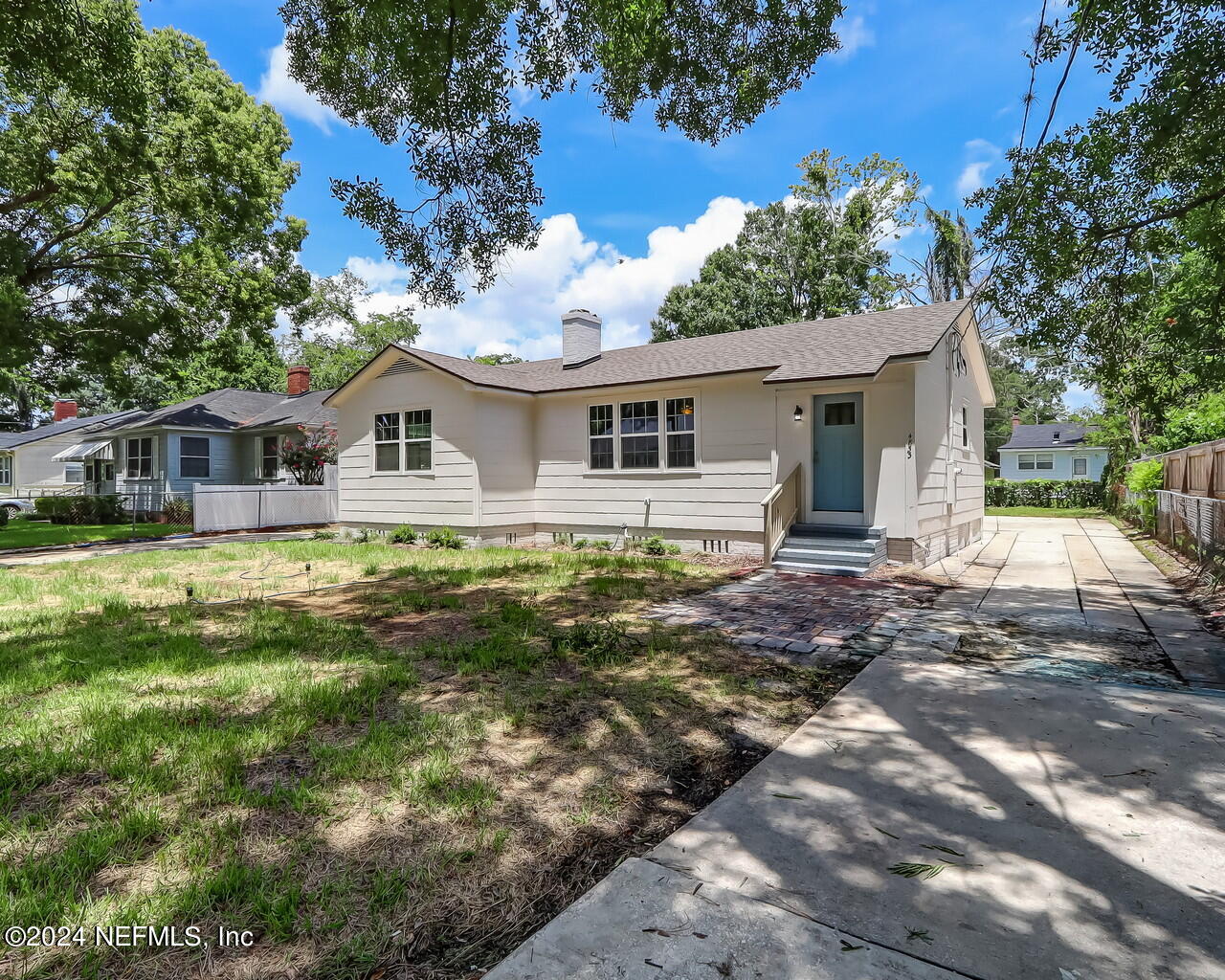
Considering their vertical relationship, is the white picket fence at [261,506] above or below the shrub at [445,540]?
above

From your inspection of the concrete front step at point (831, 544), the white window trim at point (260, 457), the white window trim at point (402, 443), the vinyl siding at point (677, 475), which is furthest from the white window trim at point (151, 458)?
the concrete front step at point (831, 544)

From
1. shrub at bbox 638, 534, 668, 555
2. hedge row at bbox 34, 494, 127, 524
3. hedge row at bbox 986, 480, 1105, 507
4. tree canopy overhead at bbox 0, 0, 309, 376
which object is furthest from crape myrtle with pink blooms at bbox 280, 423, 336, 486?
hedge row at bbox 986, 480, 1105, 507

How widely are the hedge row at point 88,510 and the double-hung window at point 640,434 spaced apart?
17.5 metres

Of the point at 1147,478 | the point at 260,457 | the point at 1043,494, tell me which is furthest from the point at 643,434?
the point at 1043,494

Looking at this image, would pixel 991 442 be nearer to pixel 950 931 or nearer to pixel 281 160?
pixel 281 160

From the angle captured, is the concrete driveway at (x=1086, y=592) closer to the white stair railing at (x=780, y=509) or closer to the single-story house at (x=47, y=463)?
the white stair railing at (x=780, y=509)

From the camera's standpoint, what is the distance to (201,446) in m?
21.1

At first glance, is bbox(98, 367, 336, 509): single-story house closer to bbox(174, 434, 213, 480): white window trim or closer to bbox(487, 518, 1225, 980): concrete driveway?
bbox(174, 434, 213, 480): white window trim

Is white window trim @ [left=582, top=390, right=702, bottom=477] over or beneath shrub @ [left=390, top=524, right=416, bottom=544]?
over

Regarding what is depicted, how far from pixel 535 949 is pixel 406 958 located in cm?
40

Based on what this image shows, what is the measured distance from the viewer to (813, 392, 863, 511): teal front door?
33.4ft

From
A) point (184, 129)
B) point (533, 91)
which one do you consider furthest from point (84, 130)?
point (533, 91)

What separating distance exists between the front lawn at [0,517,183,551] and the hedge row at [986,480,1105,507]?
3259cm

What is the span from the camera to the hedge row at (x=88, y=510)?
19.7 m
